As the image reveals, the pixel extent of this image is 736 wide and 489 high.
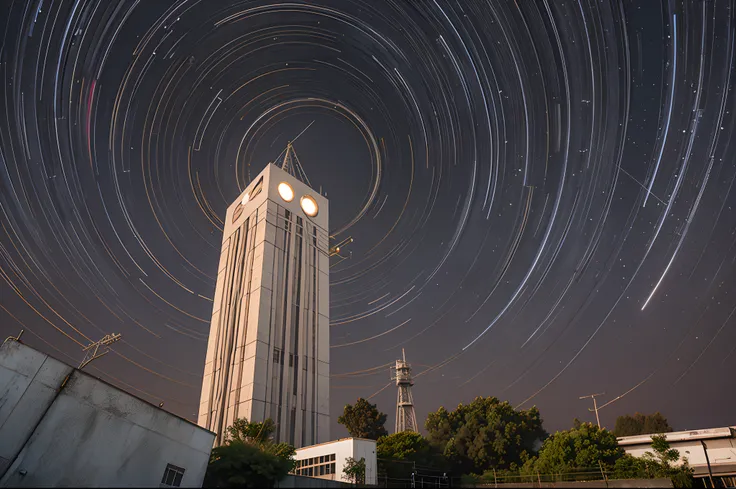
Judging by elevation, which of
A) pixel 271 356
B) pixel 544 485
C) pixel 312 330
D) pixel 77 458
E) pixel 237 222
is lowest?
pixel 544 485

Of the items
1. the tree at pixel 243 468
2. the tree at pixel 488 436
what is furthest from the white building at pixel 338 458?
the tree at pixel 488 436

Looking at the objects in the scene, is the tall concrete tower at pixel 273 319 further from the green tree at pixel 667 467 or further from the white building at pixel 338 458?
the green tree at pixel 667 467

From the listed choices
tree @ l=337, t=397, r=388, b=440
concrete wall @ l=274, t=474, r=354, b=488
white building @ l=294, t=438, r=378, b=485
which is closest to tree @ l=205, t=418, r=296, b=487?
concrete wall @ l=274, t=474, r=354, b=488

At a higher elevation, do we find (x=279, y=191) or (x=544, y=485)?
(x=279, y=191)

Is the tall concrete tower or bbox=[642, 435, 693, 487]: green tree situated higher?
the tall concrete tower

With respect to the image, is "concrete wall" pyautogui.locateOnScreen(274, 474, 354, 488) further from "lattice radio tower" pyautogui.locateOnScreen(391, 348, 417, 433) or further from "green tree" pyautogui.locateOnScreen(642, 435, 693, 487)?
"lattice radio tower" pyautogui.locateOnScreen(391, 348, 417, 433)

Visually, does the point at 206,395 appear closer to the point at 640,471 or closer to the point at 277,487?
the point at 277,487

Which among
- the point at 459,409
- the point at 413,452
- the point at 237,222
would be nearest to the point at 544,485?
the point at 413,452

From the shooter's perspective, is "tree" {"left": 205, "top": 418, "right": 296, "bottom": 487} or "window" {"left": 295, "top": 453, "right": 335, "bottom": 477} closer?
"tree" {"left": 205, "top": 418, "right": 296, "bottom": 487}
